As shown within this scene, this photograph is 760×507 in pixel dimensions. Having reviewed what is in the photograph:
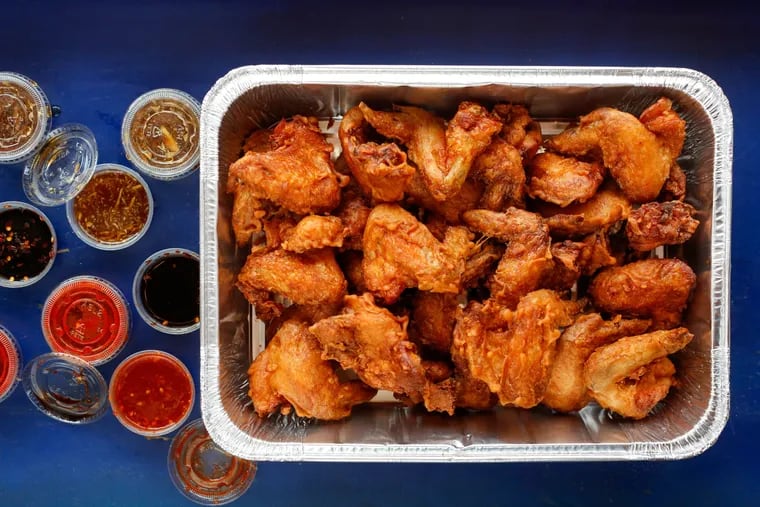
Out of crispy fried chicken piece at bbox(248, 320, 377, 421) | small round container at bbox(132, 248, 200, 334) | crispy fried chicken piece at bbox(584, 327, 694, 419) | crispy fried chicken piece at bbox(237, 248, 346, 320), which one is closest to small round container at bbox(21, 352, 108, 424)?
small round container at bbox(132, 248, 200, 334)

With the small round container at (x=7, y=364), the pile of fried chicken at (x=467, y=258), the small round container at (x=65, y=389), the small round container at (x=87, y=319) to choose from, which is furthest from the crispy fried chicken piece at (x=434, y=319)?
the small round container at (x=7, y=364)

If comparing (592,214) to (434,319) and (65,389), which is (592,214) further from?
(65,389)

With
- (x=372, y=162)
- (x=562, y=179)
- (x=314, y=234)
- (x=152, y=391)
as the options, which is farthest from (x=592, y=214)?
(x=152, y=391)

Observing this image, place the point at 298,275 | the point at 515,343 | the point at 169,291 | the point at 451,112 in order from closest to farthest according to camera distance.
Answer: the point at 515,343 < the point at 298,275 < the point at 451,112 < the point at 169,291

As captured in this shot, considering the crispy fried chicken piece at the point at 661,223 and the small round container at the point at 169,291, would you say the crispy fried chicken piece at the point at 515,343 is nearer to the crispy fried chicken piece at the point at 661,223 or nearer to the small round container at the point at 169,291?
the crispy fried chicken piece at the point at 661,223

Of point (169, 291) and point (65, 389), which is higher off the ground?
point (169, 291)

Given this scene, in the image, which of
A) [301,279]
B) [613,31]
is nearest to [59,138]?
[301,279]

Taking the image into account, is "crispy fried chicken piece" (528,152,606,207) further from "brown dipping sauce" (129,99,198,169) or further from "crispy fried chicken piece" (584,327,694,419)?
"brown dipping sauce" (129,99,198,169)
